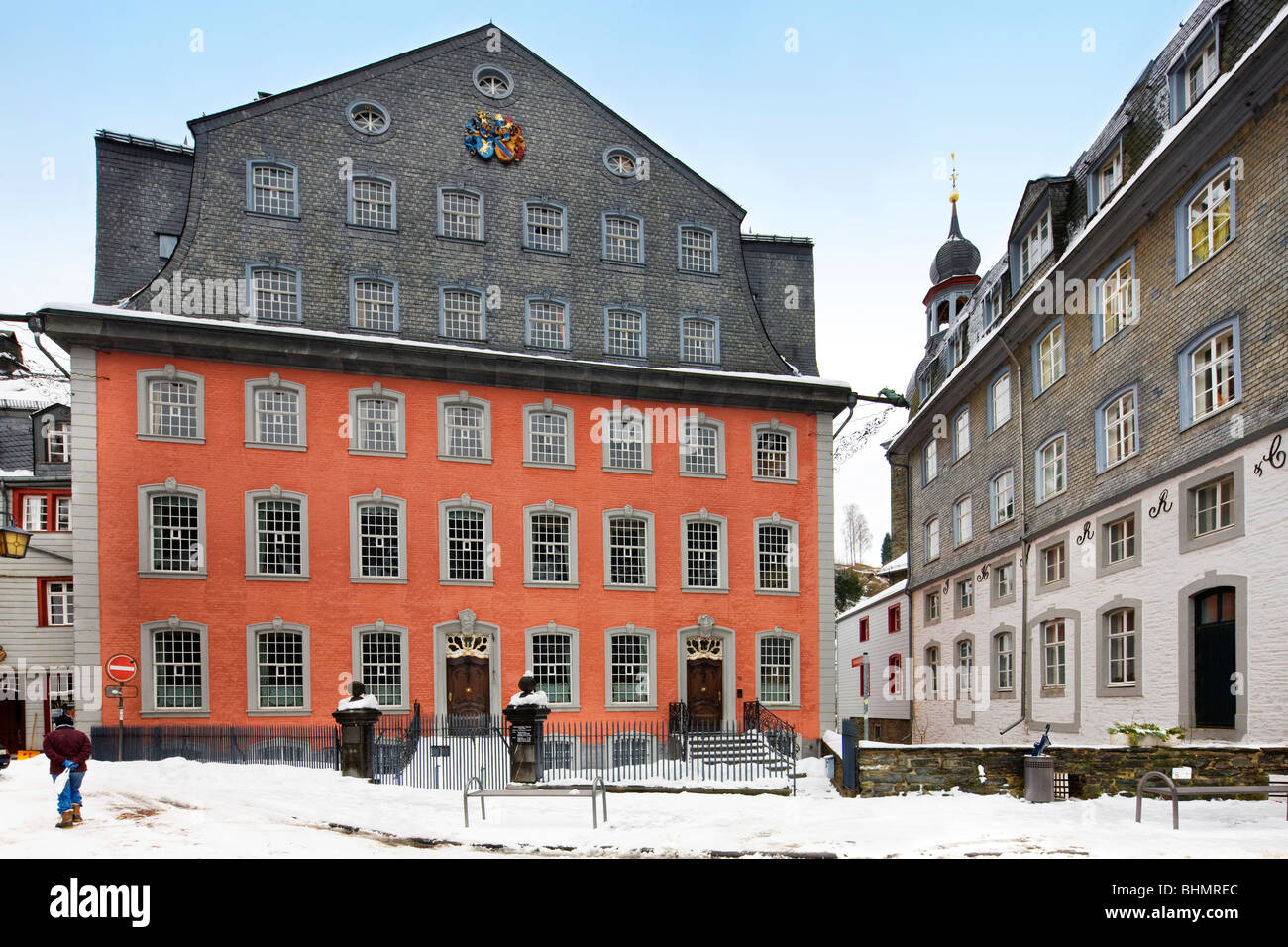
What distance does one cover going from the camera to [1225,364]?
1891 cm

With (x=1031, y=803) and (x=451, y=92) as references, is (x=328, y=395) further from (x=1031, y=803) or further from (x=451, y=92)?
(x=1031, y=803)

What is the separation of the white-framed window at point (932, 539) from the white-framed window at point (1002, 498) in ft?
20.3

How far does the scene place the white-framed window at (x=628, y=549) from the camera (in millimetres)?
29891

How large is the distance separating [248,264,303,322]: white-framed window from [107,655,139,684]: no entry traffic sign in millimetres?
9488

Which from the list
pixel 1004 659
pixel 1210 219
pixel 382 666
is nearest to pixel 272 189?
pixel 382 666

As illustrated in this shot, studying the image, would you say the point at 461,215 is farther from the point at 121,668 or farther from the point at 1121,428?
the point at 1121,428

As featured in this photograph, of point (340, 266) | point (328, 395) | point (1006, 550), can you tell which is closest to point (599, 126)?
point (340, 266)

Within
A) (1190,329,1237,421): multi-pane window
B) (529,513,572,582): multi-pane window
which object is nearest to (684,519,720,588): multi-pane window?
(529,513,572,582): multi-pane window

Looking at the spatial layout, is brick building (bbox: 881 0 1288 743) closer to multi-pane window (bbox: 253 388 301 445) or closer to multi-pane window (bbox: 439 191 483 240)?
multi-pane window (bbox: 439 191 483 240)

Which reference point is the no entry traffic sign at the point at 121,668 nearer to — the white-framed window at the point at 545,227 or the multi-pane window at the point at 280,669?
the multi-pane window at the point at 280,669

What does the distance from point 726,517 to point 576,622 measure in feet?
17.6

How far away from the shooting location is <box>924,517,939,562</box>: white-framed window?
1479 inches

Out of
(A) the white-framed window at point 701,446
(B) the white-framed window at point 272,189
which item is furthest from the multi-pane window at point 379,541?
(B) the white-framed window at point 272,189

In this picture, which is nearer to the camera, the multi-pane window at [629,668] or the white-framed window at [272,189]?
the white-framed window at [272,189]
